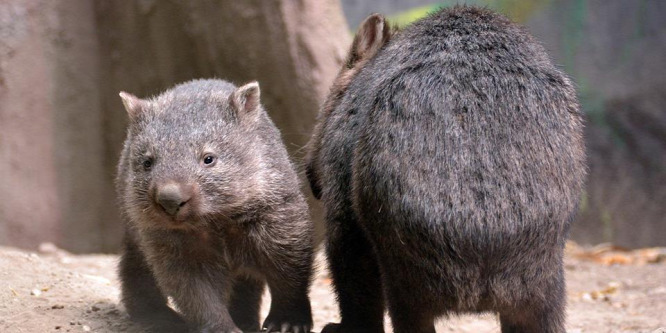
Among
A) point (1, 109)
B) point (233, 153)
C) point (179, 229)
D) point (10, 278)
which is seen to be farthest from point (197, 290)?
point (1, 109)

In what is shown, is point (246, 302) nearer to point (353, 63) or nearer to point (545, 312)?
point (353, 63)

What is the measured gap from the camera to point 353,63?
6395mm

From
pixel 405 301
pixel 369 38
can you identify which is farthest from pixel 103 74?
pixel 405 301

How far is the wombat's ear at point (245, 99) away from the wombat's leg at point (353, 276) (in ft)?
3.05

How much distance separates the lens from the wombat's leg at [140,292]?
6.06 m

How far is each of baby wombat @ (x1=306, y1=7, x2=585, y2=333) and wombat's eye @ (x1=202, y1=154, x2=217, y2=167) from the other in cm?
93

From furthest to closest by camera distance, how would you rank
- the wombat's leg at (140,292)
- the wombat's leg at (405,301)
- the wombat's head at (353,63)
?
1. the wombat's head at (353,63)
2. the wombat's leg at (140,292)
3. the wombat's leg at (405,301)

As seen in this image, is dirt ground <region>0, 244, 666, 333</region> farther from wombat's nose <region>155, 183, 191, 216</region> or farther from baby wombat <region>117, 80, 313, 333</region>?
wombat's nose <region>155, 183, 191, 216</region>

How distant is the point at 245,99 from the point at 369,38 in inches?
43.2

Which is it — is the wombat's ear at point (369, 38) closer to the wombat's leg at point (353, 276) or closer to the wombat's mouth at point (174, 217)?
the wombat's leg at point (353, 276)

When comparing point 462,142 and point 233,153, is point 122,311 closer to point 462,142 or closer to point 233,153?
point 233,153

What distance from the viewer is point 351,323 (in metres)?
5.62

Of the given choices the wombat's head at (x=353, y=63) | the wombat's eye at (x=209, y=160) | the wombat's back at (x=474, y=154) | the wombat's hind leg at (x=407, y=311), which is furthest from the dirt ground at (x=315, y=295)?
the wombat's eye at (x=209, y=160)

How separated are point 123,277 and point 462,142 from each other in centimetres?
292
